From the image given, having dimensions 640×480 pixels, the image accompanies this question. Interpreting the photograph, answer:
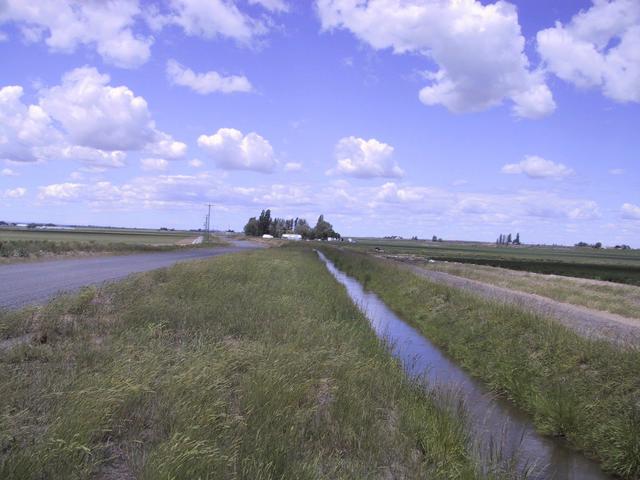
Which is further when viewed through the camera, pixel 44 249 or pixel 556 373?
pixel 44 249

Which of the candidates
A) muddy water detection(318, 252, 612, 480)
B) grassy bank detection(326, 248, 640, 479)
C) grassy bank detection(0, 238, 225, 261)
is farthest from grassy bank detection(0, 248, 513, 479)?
grassy bank detection(0, 238, 225, 261)

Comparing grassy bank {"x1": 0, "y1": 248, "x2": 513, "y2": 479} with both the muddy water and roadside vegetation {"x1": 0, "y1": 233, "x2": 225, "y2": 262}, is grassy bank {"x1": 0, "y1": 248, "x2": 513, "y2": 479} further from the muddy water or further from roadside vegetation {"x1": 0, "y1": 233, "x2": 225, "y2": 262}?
roadside vegetation {"x1": 0, "y1": 233, "x2": 225, "y2": 262}

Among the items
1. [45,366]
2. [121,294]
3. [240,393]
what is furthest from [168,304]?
[240,393]

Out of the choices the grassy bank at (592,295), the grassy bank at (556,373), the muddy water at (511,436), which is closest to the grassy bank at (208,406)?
the muddy water at (511,436)

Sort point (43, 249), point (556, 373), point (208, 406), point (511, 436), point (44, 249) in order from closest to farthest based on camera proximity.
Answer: point (208, 406) < point (511, 436) < point (556, 373) < point (43, 249) < point (44, 249)

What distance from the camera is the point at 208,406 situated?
6734 mm

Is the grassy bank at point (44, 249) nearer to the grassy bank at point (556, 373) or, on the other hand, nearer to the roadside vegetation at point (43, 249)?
the roadside vegetation at point (43, 249)

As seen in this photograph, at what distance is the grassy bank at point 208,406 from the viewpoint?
17.9ft

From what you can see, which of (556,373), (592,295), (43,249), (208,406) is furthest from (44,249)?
(208,406)

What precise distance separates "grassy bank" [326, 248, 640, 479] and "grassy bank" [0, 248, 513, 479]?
2.53 metres

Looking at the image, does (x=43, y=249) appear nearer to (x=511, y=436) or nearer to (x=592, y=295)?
(x=592, y=295)

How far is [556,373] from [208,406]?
8925mm

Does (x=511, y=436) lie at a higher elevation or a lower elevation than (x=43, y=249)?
lower

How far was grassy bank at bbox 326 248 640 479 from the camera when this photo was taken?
9.19 m
